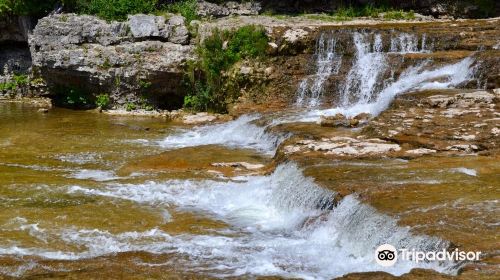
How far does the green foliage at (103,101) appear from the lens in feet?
70.1

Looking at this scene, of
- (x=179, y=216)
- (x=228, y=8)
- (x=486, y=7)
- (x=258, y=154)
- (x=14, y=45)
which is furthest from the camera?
(x=14, y=45)

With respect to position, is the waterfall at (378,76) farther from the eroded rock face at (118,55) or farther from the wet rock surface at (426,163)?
the eroded rock face at (118,55)

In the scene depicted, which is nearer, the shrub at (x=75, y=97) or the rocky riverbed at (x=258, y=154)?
the rocky riverbed at (x=258, y=154)

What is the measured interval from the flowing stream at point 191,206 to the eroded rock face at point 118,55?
3.17 meters

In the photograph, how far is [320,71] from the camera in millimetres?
19188

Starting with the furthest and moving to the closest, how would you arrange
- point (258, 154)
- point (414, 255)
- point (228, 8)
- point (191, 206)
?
1. point (228, 8)
2. point (258, 154)
3. point (191, 206)
4. point (414, 255)

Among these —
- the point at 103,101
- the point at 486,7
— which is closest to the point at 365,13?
the point at 486,7

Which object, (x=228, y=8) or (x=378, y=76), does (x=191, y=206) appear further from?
(x=228, y=8)

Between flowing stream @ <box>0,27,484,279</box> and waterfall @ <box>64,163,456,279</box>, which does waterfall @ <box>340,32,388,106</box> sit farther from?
waterfall @ <box>64,163,456,279</box>

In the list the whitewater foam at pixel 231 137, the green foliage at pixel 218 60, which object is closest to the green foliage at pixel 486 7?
the green foliage at pixel 218 60

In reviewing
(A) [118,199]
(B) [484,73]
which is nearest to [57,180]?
(A) [118,199]

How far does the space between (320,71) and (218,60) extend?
335cm

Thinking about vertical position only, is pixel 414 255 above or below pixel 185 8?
below

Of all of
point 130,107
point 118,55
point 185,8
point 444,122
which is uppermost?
point 185,8
